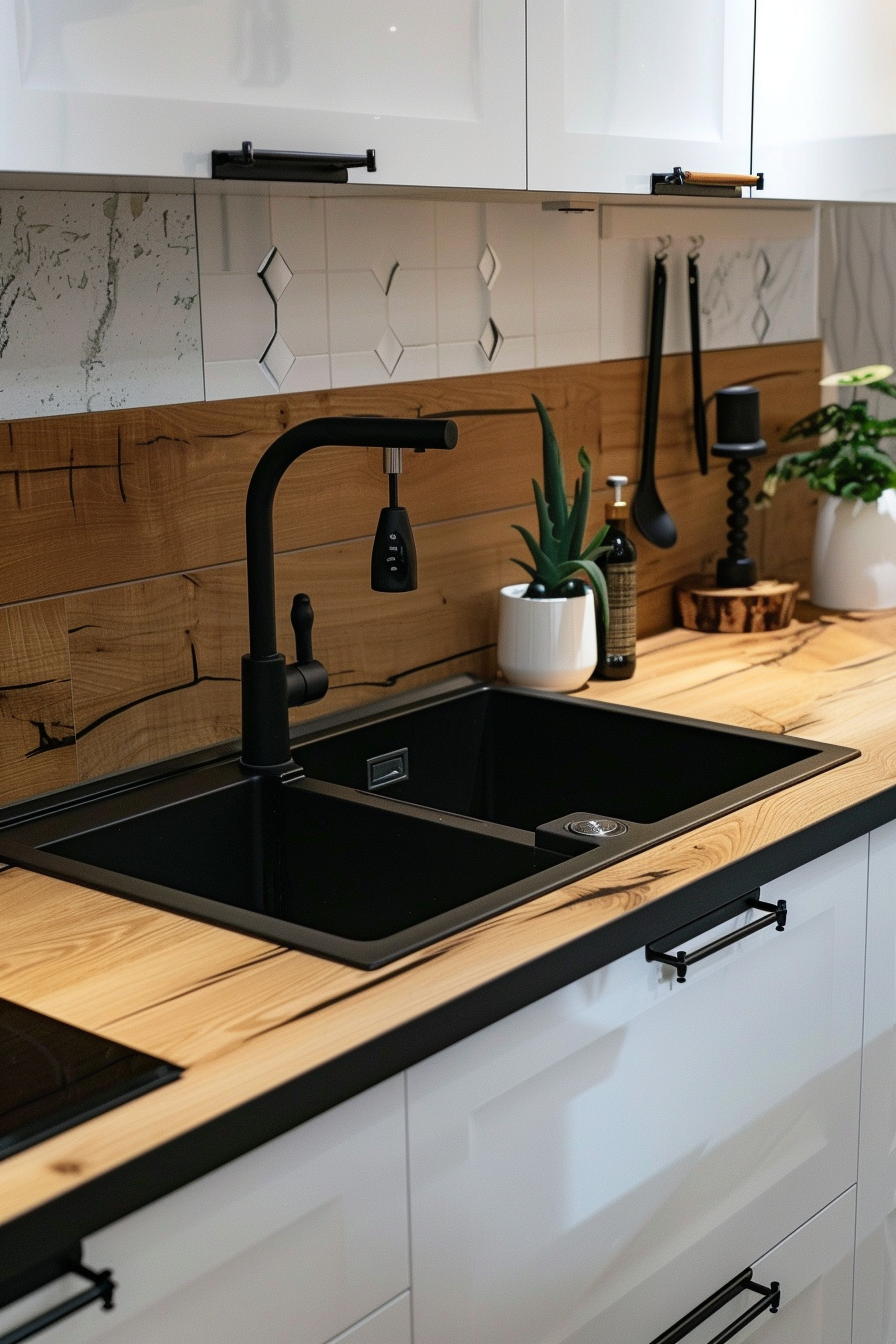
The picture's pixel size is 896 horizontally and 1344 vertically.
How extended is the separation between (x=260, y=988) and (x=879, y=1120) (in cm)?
92

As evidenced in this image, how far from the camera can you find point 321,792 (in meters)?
1.59

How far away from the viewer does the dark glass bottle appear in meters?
2.08

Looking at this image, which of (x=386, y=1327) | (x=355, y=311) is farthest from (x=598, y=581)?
(x=386, y=1327)

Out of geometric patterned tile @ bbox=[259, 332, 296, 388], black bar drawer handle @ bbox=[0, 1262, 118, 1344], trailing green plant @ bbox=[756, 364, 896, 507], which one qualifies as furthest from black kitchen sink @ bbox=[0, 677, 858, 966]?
trailing green plant @ bbox=[756, 364, 896, 507]

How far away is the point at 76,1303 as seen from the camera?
0.89m

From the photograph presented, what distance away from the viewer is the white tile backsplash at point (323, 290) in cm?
152

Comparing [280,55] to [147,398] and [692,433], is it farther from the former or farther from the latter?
[692,433]

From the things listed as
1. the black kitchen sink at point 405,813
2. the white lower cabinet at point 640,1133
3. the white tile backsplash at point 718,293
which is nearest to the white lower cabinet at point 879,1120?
the white lower cabinet at point 640,1133

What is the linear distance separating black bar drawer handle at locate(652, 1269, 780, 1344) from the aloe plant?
87 centimetres

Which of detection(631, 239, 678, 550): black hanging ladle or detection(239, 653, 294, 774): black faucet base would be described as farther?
detection(631, 239, 678, 550): black hanging ladle

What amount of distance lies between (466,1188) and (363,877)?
1.46ft

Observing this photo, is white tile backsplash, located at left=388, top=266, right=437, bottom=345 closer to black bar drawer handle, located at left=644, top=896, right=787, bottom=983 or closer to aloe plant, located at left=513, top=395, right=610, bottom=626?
aloe plant, located at left=513, top=395, right=610, bottom=626

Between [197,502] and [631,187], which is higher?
[631,187]

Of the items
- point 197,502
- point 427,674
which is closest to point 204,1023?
point 197,502
